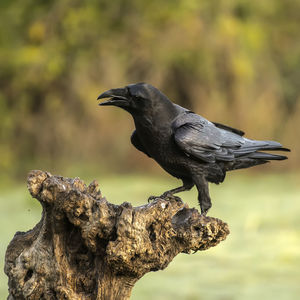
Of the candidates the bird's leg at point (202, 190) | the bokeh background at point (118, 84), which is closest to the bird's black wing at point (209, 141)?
the bird's leg at point (202, 190)

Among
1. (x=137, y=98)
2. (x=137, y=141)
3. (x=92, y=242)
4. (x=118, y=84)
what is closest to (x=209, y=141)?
(x=137, y=141)

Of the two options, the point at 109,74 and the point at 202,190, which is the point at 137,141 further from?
the point at 109,74

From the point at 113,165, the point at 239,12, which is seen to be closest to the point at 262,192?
the point at 113,165

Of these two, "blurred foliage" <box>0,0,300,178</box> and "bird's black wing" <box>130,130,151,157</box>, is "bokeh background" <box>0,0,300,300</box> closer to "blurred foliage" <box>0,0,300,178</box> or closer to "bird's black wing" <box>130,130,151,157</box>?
A: "blurred foliage" <box>0,0,300,178</box>

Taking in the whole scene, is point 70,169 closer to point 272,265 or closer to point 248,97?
point 248,97

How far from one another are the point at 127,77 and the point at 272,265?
4909 millimetres

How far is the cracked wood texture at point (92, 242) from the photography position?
2.86 meters

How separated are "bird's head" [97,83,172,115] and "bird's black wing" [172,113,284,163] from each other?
19cm

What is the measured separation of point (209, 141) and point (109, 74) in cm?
845

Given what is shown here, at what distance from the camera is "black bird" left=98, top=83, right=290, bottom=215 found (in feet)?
10.6

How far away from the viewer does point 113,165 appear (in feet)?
39.1

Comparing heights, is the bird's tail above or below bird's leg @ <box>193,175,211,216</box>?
above

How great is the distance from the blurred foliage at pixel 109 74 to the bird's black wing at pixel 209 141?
774 centimetres

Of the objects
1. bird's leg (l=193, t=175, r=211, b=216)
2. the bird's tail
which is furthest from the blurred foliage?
bird's leg (l=193, t=175, r=211, b=216)
